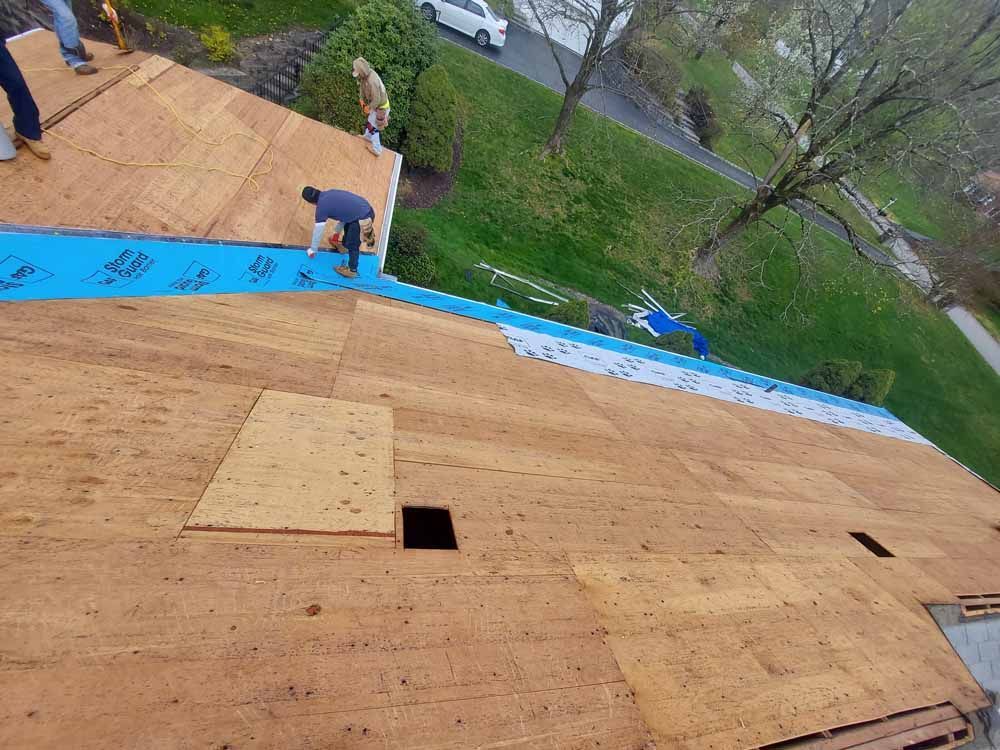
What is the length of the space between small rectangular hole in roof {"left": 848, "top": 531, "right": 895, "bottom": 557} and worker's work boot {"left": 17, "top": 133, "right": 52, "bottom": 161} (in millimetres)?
7008

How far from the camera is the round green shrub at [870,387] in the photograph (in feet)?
33.1

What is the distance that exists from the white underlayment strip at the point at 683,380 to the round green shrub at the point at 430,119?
553cm

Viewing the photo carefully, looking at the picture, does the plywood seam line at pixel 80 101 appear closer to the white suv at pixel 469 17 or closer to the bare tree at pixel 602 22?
the bare tree at pixel 602 22

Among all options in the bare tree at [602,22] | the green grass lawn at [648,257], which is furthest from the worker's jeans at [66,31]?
the bare tree at [602,22]

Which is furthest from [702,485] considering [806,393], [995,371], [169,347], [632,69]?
[995,371]

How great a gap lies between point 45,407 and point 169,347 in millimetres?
765

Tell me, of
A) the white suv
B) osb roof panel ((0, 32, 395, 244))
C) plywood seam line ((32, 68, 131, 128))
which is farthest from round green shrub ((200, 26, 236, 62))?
the white suv

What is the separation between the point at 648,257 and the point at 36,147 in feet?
35.5

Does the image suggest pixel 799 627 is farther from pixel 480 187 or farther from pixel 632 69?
pixel 632 69

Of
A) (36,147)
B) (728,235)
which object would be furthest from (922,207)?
(36,147)

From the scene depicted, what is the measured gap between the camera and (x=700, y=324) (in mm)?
10961

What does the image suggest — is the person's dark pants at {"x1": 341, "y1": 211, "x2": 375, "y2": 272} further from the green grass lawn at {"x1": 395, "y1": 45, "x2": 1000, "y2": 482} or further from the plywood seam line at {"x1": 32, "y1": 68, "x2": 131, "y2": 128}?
the green grass lawn at {"x1": 395, "y1": 45, "x2": 1000, "y2": 482}

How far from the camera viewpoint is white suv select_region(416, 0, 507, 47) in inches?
561

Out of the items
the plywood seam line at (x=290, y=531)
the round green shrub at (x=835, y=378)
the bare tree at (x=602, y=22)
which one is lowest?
the round green shrub at (x=835, y=378)
